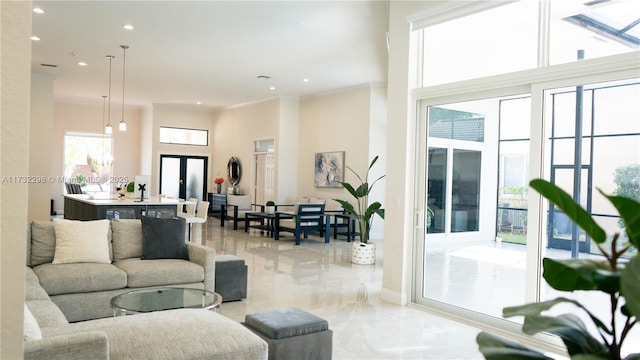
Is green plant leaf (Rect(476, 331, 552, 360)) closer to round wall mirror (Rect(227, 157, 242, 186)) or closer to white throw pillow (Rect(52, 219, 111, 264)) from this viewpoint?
white throw pillow (Rect(52, 219, 111, 264))

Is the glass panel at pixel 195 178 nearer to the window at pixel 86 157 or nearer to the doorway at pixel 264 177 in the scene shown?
the window at pixel 86 157

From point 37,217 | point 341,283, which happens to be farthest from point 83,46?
point 341,283

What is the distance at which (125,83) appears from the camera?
11305 millimetres

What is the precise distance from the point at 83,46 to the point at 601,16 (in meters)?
7.75

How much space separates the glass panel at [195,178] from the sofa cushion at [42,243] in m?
11.1

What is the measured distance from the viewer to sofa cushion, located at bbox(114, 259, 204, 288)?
4.30 meters

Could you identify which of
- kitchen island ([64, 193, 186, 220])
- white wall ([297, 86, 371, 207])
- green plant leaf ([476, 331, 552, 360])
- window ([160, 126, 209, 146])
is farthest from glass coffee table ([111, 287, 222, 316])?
window ([160, 126, 209, 146])

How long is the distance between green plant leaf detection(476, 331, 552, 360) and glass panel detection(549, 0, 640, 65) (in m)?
3.34

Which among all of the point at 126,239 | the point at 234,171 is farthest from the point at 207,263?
the point at 234,171

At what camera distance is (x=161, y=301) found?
11.9 ft

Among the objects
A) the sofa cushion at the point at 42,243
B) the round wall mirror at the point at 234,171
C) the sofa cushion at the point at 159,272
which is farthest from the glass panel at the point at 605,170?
the round wall mirror at the point at 234,171

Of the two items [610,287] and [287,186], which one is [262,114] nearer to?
[287,186]

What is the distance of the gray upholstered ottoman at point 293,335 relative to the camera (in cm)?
299

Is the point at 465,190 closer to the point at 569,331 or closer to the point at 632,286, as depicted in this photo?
the point at 569,331
